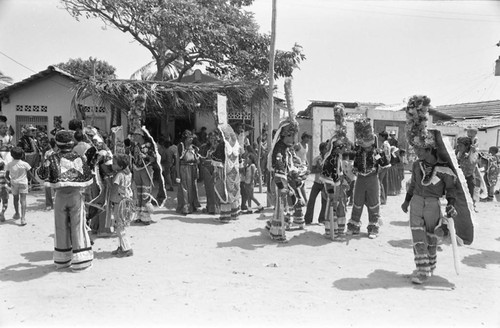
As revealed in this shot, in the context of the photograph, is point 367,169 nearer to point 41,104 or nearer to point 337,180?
point 337,180

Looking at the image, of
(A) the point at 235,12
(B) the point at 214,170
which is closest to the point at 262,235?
(B) the point at 214,170

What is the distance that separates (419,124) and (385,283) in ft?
6.40

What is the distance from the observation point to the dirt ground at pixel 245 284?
3.79 metres

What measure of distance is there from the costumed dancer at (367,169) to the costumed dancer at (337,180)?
0.31 m

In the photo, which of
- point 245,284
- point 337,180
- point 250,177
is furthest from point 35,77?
point 245,284

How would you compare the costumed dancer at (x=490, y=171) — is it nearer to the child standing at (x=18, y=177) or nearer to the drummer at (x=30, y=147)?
the child standing at (x=18, y=177)

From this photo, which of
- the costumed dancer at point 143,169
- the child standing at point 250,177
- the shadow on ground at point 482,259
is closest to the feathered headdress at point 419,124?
the shadow on ground at point 482,259

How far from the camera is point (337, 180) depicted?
6.68 metres

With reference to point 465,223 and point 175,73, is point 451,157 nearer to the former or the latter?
point 465,223

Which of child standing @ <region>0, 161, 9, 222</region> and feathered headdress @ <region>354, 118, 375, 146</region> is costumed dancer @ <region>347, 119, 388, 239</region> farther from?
child standing @ <region>0, 161, 9, 222</region>

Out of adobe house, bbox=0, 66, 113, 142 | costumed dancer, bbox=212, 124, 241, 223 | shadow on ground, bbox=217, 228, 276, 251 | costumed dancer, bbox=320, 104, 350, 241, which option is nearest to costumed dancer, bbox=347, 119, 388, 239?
costumed dancer, bbox=320, 104, 350, 241

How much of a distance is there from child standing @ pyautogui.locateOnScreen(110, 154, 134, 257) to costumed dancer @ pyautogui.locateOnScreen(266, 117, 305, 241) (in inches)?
89.3

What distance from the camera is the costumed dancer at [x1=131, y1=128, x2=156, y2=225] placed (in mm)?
7531

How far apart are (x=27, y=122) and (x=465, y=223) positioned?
1433 cm
